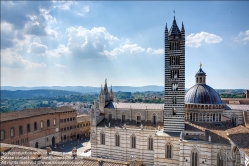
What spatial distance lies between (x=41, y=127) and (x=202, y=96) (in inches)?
1338

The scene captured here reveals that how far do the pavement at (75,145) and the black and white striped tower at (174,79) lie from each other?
63.6 ft

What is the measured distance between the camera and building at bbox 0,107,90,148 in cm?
3675

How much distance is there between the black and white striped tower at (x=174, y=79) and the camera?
100 ft

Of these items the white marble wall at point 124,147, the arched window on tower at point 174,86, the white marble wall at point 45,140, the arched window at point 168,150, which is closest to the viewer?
the arched window at point 168,150

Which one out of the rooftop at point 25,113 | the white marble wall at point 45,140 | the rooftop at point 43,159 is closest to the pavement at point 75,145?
the white marble wall at point 45,140

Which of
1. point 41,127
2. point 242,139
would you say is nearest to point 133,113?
point 242,139

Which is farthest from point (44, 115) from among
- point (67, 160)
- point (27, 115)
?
point (67, 160)

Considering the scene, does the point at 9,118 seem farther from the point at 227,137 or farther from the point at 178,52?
the point at 227,137

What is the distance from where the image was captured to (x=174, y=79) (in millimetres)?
31078

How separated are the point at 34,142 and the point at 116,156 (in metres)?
18.6

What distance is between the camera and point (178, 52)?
30891 mm

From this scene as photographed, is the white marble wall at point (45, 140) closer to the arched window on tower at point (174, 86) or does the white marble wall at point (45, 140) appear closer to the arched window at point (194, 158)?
the arched window on tower at point (174, 86)

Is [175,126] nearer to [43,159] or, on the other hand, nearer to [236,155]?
[236,155]

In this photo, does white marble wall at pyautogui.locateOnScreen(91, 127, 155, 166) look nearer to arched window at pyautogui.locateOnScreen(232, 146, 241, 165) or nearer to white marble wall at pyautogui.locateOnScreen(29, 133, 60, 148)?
arched window at pyautogui.locateOnScreen(232, 146, 241, 165)
